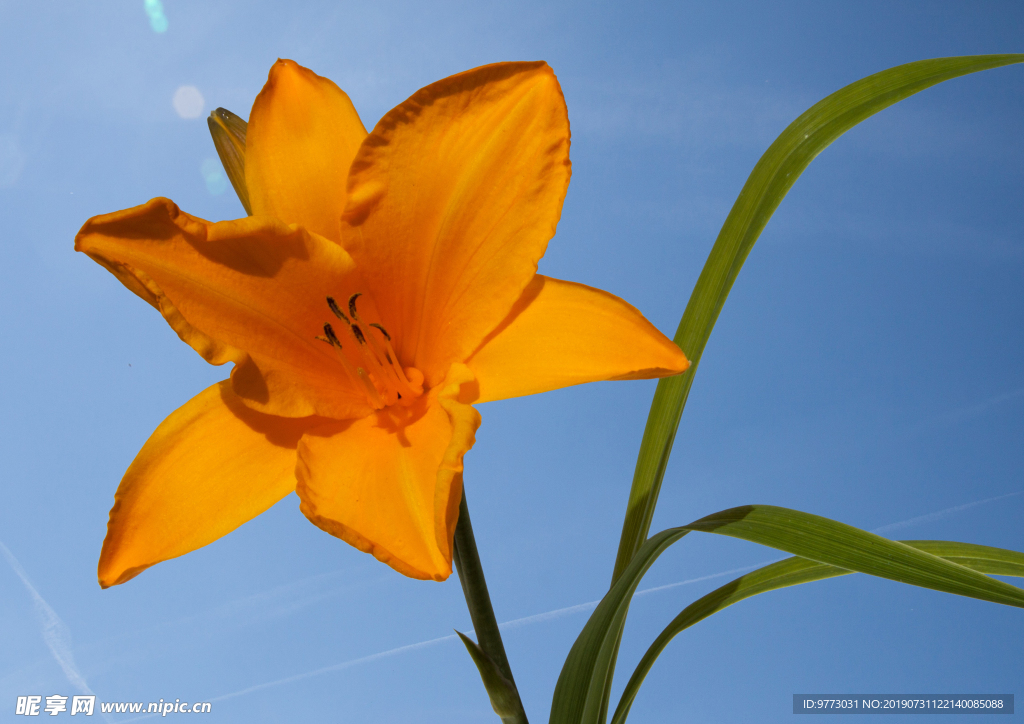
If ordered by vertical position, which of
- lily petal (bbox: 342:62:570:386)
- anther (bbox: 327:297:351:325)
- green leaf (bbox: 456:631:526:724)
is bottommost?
green leaf (bbox: 456:631:526:724)

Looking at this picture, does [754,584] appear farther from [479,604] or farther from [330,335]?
[330,335]

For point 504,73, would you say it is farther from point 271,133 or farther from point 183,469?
point 183,469

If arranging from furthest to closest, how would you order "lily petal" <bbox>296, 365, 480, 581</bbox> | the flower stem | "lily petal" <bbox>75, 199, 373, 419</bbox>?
1. the flower stem
2. "lily petal" <bbox>75, 199, 373, 419</bbox>
3. "lily petal" <bbox>296, 365, 480, 581</bbox>

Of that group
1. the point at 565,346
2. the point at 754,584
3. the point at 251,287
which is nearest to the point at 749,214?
the point at 565,346

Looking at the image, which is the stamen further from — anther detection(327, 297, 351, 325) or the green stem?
the green stem

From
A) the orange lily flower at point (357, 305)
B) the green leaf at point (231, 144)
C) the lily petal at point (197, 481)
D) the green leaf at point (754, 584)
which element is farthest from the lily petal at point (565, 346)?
the green leaf at point (754, 584)

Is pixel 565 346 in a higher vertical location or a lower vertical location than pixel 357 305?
lower

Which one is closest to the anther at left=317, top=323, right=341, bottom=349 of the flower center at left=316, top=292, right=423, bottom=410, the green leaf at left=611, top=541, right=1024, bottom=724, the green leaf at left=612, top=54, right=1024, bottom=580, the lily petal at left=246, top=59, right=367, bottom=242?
the flower center at left=316, top=292, right=423, bottom=410
